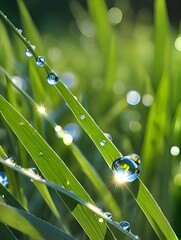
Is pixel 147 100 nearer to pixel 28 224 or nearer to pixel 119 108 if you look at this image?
pixel 119 108

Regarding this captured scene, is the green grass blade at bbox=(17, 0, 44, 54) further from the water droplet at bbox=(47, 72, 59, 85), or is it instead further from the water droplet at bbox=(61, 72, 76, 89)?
the water droplet at bbox=(47, 72, 59, 85)

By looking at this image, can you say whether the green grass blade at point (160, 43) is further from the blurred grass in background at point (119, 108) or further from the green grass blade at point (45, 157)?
the green grass blade at point (45, 157)

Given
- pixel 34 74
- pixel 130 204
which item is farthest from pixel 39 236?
pixel 34 74

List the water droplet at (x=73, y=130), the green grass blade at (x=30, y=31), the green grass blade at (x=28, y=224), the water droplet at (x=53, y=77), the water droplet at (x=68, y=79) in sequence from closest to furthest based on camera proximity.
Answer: the green grass blade at (x=28, y=224), the water droplet at (x=53, y=77), the water droplet at (x=73, y=130), the green grass blade at (x=30, y=31), the water droplet at (x=68, y=79)

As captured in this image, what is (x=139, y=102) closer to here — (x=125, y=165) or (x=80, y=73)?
(x=80, y=73)

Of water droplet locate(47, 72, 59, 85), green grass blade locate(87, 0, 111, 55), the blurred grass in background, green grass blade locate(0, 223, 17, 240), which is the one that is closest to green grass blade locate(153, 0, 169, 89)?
the blurred grass in background

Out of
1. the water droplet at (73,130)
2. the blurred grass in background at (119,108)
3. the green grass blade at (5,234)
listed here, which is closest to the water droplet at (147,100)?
the blurred grass in background at (119,108)

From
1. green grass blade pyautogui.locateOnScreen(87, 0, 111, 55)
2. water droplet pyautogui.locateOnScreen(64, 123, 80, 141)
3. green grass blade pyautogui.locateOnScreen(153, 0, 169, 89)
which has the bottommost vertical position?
water droplet pyautogui.locateOnScreen(64, 123, 80, 141)

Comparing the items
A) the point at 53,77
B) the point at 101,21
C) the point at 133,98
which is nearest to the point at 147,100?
the point at 133,98
